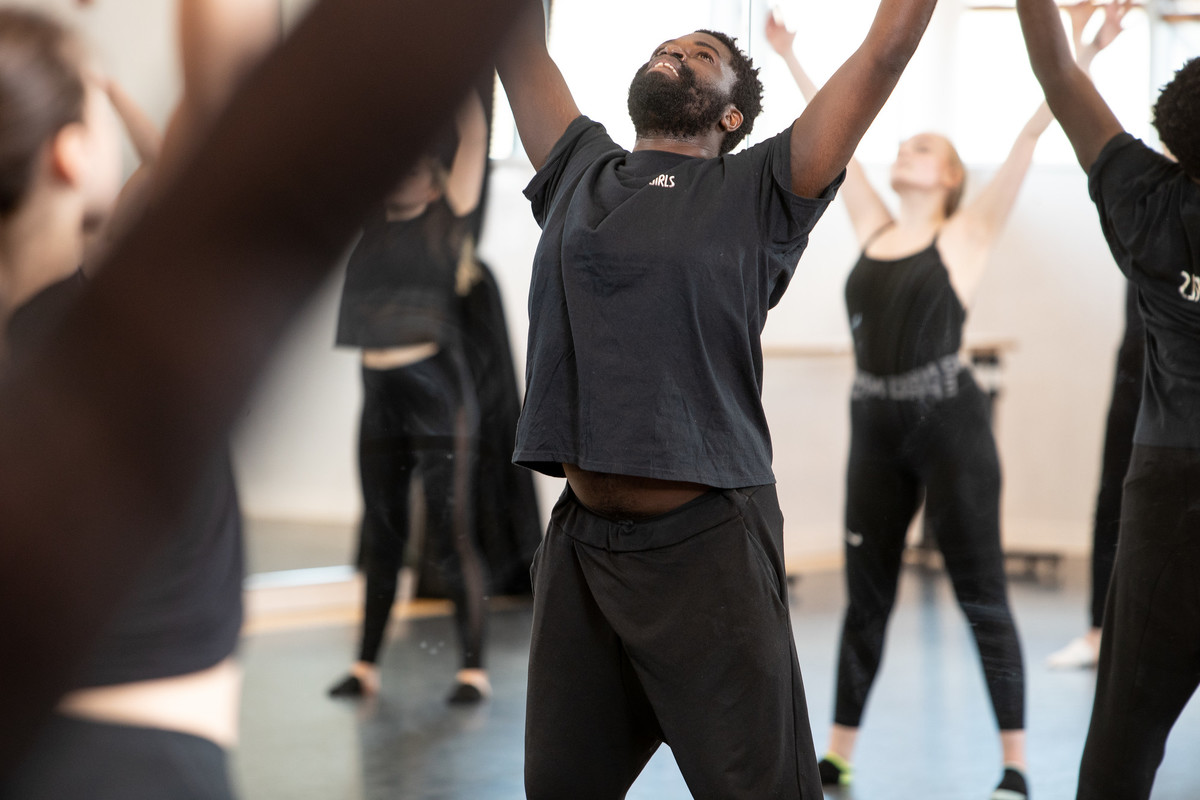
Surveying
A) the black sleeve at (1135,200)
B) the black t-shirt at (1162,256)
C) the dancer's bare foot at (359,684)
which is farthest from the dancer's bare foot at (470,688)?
the black sleeve at (1135,200)

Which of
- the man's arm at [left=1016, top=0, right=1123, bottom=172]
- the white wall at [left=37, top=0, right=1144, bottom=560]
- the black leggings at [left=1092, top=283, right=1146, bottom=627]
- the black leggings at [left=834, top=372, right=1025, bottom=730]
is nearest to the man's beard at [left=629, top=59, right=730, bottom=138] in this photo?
the man's arm at [left=1016, top=0, right=1123, bottom=172]

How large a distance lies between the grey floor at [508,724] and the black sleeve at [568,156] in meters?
1.33

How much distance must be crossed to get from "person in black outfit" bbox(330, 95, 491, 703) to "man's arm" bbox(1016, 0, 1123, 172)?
4.57 ft

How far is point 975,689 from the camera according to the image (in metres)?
3.07

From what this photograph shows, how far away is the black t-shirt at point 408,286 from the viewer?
9.38ft

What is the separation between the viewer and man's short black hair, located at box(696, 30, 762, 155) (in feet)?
5.01

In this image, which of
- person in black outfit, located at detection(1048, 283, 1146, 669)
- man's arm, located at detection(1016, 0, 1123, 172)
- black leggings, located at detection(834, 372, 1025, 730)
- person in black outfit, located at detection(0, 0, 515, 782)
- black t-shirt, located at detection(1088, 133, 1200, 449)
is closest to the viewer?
person in black outfit, located at detection(0, 0, 515, 782)

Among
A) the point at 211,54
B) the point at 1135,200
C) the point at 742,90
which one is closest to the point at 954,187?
the point at 1135,200

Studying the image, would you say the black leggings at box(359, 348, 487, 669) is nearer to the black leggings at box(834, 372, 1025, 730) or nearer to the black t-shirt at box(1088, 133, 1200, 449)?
the black leggings at box(834, 372, 1025, 730)

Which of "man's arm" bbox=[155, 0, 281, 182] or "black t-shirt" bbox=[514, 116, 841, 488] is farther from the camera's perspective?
"black t-shirt" bbox=[514, 116, 841, 488]

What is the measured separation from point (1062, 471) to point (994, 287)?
826 millimetres

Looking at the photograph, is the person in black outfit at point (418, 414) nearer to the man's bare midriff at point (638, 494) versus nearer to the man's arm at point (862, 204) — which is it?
the man's arm at point (862, 204)

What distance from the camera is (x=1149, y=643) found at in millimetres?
1635

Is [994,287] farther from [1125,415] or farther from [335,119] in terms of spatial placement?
[335,119]
